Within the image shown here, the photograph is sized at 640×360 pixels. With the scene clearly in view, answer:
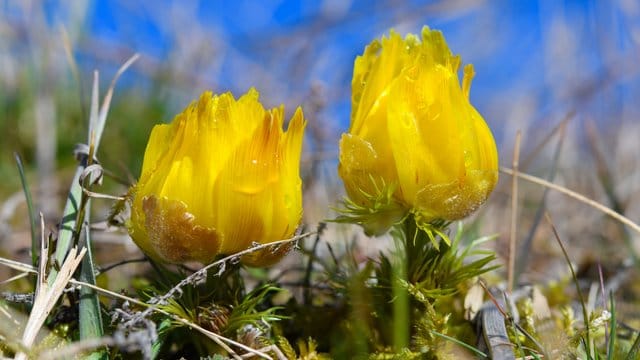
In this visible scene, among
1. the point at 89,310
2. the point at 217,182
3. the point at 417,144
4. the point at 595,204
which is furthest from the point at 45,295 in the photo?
the point at 595,204

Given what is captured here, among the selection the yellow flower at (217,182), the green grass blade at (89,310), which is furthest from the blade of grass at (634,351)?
the green grass blade at (89,310)

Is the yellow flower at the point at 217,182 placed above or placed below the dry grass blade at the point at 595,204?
above

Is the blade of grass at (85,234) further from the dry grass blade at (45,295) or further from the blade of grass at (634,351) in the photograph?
the blade of grass at (634,351)

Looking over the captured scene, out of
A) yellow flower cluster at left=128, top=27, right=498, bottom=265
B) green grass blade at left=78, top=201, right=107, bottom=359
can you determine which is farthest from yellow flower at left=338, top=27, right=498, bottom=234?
green grass blade at left=78, top=201, right=107, bottom=359

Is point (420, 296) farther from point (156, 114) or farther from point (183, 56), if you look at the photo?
point (183, 56)

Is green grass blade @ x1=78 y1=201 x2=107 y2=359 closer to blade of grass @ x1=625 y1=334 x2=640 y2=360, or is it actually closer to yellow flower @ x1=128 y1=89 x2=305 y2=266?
yellow flower @ x1=128 y1=89 x2=305 y2=266

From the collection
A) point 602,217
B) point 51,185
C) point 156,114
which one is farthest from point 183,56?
point 602,217
